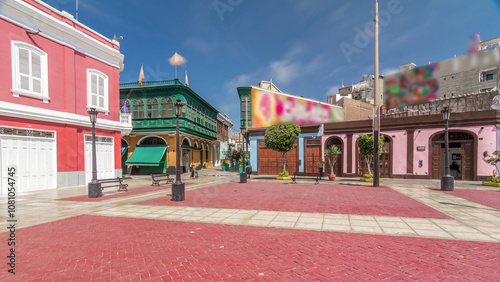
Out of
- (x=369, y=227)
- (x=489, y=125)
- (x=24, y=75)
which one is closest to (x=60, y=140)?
(x=24, y=75)

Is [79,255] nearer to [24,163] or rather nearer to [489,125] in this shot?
[24,163]

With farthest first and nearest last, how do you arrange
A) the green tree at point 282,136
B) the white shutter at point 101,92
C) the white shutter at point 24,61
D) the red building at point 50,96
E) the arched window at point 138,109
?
the arched window at point 138,109, the green tree at point 282,136, the white shutter at point 101,92, the white shutter at point 24,61, the red building at point 50,96

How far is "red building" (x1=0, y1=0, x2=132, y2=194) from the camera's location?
452 inches

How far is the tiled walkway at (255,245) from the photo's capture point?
3527 millimetres

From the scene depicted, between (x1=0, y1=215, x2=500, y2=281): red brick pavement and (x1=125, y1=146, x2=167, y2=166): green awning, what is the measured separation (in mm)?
18348

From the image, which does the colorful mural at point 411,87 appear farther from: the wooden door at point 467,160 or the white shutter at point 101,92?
the white shutter at point 101,92

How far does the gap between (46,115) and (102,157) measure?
4.75m

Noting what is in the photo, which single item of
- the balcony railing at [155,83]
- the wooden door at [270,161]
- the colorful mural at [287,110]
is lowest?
the wooden door at [270,161]

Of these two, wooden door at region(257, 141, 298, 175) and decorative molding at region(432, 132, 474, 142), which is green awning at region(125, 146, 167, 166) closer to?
wooden door at region(257, 141, 298, 175)

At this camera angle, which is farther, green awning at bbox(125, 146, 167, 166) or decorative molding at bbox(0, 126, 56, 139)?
green awning at bbox(125, 146, 167, 166)

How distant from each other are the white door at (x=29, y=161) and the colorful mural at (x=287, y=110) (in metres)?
19.5

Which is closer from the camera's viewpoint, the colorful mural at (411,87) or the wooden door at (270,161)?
the wooden door at (270,161)

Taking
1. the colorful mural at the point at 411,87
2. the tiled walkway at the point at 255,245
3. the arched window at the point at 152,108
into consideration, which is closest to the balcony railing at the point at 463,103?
the colorful mural at the point at 411,87

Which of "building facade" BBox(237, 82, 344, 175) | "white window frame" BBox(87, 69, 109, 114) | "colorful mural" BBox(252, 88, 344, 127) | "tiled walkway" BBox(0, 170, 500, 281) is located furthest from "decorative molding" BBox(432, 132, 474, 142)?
"white window frame" BBox(87, 69, 109, 114)
